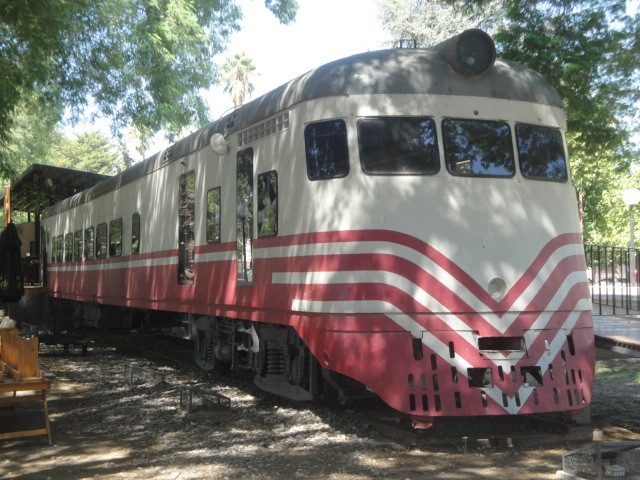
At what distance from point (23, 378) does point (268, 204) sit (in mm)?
2949

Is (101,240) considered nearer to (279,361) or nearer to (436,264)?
(279,361)

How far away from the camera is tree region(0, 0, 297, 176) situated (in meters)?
14.3

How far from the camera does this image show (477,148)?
724cm

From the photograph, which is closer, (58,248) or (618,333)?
(618,333)

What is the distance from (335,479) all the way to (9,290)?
10.3m

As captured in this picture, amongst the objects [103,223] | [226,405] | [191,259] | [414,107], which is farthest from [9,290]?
A: [414,107]

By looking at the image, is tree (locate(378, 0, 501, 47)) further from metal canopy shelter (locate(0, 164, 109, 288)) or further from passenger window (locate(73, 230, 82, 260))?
passenger window (locate(73, 230, 82, 260))

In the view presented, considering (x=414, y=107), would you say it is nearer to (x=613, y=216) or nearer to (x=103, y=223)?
(x=103, y=223)

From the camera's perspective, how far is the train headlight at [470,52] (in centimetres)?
721

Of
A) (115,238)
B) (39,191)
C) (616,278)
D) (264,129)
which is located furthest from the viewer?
(39,191)

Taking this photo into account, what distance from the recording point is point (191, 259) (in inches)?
411

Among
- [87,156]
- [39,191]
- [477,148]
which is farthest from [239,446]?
[87,156]

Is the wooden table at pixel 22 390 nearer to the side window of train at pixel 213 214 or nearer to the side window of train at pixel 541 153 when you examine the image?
the side window of train at pixel 213 214

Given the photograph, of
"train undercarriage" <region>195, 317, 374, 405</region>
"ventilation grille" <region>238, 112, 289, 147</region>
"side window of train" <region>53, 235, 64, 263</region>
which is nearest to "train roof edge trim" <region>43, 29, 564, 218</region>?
"ventilation grille" <region>238, 112, 289, 147</region>
